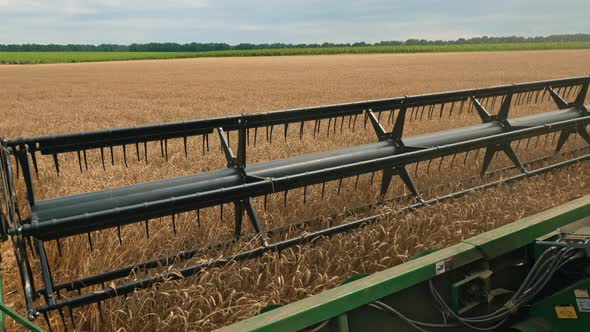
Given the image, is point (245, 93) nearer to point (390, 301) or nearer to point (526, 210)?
point (526, 210)

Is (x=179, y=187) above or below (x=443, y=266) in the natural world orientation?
below

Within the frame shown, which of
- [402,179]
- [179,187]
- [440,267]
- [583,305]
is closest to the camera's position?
[440,267]

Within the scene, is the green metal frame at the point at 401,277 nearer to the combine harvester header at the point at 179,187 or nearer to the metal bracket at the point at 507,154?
the combine harvester header at the point at 179,187

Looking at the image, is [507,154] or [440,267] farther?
[507,154]

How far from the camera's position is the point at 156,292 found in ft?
8.96

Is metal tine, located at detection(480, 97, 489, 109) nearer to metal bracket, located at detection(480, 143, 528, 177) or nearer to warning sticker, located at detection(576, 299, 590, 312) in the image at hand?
metal bracket, located at detection(480, 143, 528, 177)

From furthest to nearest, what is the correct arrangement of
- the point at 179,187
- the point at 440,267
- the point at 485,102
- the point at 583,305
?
the point at 485,102
the point at 179,187
the point at 583,305
the point at 440,267

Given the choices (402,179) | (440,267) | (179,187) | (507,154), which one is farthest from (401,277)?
(507,154)

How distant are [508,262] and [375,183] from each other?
2567 mm

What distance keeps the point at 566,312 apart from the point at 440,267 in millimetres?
661

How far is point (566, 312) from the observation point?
86.5 inches

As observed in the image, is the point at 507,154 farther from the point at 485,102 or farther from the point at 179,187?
the point at 485,102

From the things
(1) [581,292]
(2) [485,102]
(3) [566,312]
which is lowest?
(2) [485,102]

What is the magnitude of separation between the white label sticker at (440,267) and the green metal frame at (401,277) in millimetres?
11
